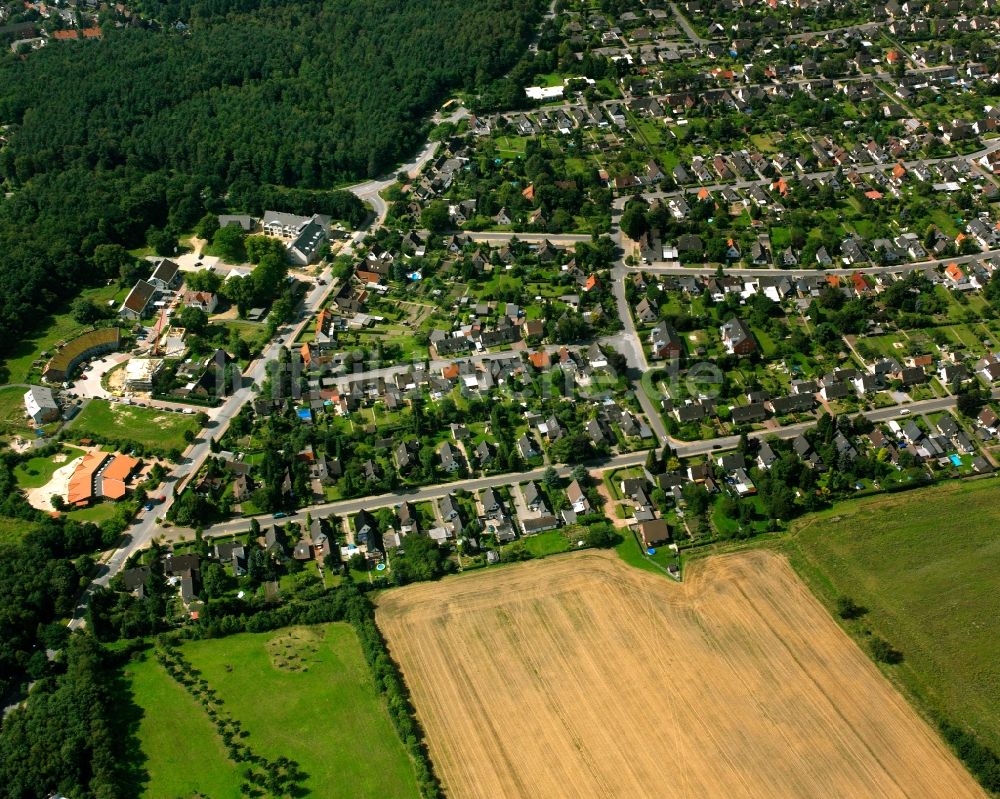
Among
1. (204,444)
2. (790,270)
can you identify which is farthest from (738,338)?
(204,444)

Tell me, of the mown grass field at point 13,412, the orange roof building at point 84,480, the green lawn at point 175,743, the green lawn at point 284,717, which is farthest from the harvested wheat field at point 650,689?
the mown grass field at point 13,412

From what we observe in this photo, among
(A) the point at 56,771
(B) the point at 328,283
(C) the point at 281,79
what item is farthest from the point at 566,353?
(C) the point at 281,79

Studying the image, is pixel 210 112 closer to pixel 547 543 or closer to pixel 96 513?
pixel 96 513

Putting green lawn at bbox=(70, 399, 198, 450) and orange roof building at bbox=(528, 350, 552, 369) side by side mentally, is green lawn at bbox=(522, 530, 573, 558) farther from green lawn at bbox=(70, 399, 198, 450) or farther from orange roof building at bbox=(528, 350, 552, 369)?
green lawn at bbox=(70, 399, 198, 450)

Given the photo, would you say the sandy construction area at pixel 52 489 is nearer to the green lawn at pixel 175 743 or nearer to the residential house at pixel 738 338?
the green lawn at pixel 175 743

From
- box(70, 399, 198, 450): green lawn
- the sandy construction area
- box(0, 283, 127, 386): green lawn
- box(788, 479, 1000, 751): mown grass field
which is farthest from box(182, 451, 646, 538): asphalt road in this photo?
box(0, 283, 127, 386): green lawn

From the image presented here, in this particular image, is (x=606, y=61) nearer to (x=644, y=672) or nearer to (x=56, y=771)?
(x=644, y=672)
